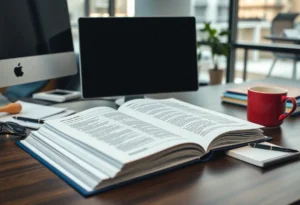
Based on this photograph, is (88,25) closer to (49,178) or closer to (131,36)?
(131,36)

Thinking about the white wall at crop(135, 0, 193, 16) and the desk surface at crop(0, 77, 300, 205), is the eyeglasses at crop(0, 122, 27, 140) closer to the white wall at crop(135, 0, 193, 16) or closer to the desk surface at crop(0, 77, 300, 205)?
→ the desk surface at crop(0, 77, 300, 205)

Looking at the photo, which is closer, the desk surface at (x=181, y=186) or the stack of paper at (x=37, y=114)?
the desk surface at (x=181, y=186)

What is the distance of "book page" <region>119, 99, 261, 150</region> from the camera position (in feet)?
2.80

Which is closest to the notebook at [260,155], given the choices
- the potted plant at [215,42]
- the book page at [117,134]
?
the book page at [117,134]

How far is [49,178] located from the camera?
716 millimetres

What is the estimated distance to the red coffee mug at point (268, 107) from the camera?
1.02 metres

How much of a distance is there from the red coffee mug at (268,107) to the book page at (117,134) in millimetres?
357

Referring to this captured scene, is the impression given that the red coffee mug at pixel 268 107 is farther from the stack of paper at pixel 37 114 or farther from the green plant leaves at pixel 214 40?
the green plant leaves at pixel 214 40

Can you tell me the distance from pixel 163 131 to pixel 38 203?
1.02 ft

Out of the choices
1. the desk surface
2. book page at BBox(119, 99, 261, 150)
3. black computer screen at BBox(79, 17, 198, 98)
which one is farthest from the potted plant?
the desk surface

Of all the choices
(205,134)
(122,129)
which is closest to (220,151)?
(205,134)

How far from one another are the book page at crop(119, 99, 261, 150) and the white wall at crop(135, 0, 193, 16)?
2125mm

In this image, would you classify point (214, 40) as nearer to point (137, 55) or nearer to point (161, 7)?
point (161, 7)

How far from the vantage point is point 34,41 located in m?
1.21
